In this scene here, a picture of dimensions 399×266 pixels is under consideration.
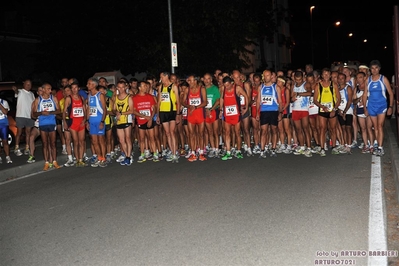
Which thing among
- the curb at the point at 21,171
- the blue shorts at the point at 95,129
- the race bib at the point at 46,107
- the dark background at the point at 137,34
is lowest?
the curb at the point at 21,171

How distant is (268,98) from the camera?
40.1 feet

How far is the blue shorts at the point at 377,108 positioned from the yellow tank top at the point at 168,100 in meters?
4.16

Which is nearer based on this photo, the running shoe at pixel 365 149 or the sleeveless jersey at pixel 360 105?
the running shoe at pixel 365 149

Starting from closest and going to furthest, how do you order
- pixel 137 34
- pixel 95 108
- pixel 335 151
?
pixel 95 108, pixel 335 151, pixel 137 34

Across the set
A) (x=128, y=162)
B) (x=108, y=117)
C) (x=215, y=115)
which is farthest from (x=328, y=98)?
(x=108, y=117)

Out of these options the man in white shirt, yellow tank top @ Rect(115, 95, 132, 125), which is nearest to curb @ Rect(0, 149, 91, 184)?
the man in white shirt

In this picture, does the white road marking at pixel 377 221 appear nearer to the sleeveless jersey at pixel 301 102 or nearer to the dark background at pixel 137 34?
the sleeveless jersey at pixel 301 102

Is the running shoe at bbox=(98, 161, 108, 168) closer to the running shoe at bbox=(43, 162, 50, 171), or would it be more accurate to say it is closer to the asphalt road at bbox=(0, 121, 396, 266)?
the asphalt road at bbox=(0, 121, 396, 266)

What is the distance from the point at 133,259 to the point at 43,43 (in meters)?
22.9

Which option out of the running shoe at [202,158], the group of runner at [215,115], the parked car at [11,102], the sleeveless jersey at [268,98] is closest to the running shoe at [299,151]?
the group of runner at [215,115]

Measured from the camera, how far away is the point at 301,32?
86.5 metres

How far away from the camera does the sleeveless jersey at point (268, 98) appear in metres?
12.2

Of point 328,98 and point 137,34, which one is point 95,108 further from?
point 137,34

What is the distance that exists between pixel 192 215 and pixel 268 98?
18.7 feet
